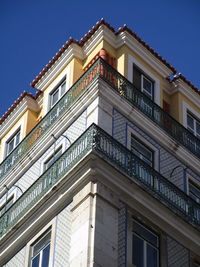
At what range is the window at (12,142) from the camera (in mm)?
27406

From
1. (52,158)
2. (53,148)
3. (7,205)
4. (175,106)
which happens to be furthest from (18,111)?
(175,106)

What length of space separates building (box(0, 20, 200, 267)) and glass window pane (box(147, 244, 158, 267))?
0.09 ft

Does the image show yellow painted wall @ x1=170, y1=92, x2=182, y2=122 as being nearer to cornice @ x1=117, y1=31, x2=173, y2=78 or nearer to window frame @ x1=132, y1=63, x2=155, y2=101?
cornice @ x1=117, y1=31, x2=173, y2=78

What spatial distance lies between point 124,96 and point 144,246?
4.36 m

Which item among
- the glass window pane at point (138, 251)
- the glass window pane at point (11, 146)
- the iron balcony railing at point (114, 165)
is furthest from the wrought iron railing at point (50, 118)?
the glass window pane at point (138, 251)

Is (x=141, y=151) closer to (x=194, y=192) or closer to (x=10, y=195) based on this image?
(x=194, y=192)

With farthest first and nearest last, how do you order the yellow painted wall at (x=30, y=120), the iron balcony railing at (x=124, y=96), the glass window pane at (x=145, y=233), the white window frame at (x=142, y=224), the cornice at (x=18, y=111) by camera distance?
1. the cornice at (x=18, y=111)
2. the yellow painted wall at (x=30, y=120)
3. the iron balcony railing at (x=124, y=96)
4. the glass window pane at (x=145, y=233)
5. the white window frame at (x=142, y=224)

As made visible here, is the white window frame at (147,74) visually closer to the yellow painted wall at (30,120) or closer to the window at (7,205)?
the yellow painted wall at (30,120)

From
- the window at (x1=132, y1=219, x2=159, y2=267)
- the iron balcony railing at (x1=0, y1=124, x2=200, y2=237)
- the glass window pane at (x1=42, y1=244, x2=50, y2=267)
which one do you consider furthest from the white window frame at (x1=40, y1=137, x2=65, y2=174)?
the window at (x1=132, y1=219, x2=159, y2=267)

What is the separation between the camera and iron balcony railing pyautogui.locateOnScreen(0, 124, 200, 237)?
2141cm

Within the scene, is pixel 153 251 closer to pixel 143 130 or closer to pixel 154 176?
pixel 154 176

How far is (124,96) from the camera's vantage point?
2362 centimetres

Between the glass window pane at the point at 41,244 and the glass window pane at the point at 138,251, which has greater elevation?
the glass window pane at the point at 41,244

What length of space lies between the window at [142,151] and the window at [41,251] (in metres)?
3.28
